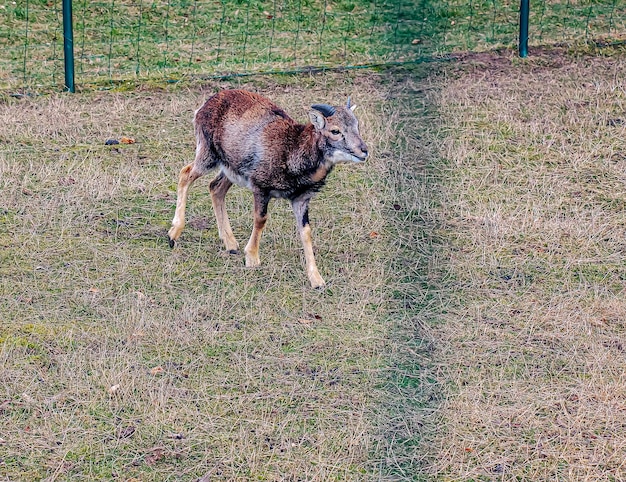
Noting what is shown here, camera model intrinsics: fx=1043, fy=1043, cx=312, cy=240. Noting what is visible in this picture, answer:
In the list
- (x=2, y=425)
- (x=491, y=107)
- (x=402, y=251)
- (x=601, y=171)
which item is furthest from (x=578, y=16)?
(x=2, y=425)

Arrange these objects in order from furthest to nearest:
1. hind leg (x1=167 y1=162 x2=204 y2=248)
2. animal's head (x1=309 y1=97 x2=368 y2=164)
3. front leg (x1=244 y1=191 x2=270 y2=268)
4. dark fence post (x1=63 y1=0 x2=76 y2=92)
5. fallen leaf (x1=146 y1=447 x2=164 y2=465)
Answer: dark fence post (x1=63 y1=0 x2=76 y2=92) → hind leg (x1=167 y1=162 x2=204 y2=248) → front leg (x1=244 y1=191 x2=270 y2=268) → animal's head (x1=309 y1=97 x2=368 y2=164) → fallen leaf (x1=146 y1=447 x2=164 y2=465)

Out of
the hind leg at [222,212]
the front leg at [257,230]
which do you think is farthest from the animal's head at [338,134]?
the hind leg at [222,212]

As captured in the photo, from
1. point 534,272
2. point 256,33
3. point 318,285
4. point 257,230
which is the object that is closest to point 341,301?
point 318,285

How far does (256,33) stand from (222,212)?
5108mm

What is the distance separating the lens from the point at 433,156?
983cm

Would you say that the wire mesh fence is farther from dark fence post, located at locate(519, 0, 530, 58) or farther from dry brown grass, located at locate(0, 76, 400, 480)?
dry brown grass, located at locate(0, 76, 400, 480)

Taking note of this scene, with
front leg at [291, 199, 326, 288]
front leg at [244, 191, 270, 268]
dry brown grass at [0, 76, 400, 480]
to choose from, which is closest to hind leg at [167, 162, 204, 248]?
dry brown grass at [0, 76, 400, 480]

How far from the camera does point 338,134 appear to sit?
7.54 m

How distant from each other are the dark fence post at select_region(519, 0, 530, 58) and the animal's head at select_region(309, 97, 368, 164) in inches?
196

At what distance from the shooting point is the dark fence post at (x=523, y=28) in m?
11.8

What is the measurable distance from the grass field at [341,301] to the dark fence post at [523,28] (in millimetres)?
912

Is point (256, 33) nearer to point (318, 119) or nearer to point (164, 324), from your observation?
point (318, 119)

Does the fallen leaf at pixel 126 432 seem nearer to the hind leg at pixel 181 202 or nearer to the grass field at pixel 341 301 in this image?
the grass field at pixel 341 301

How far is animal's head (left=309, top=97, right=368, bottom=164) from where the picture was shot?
24.5 feet
